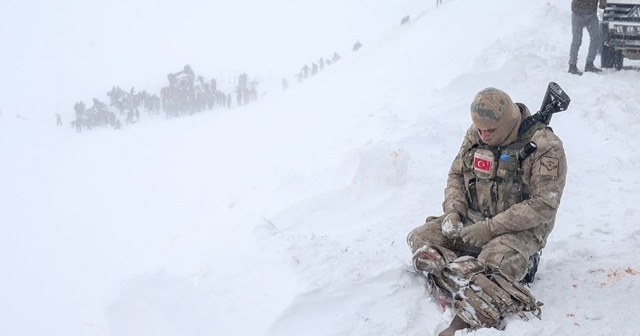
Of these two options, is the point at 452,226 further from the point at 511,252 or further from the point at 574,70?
the point at 574,70

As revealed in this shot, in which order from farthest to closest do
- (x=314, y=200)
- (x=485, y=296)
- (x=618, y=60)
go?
1. (x=618, y=60)
2. (x=314, y=200)
3. (x=485, y=296)

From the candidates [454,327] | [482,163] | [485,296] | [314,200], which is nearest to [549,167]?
[482,163]

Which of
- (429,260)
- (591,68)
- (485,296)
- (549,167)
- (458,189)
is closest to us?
(485,296)

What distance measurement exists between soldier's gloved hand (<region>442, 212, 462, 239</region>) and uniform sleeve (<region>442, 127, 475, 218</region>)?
0.12 meters

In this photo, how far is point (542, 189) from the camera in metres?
3.14

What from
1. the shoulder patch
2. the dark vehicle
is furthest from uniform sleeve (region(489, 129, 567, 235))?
the dark vehicle

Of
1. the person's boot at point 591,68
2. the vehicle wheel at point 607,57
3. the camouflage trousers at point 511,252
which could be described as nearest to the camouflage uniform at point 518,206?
the camouflage trousers at point 511,252

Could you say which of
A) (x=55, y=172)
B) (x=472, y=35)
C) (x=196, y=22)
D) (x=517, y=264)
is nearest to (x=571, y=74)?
(x=472, y=35)

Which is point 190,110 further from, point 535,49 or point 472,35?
point 535,49

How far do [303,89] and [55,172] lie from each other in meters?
9.96

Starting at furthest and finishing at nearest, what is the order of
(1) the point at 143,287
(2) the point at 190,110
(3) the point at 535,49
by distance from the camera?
(2) the point at 190,110 < (3) the point at 535,49 < (1) the point at 143,287

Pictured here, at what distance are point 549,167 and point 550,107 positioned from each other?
516 mm

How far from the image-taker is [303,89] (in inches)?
770

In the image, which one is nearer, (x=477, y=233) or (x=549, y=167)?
(x=549, y=167)
